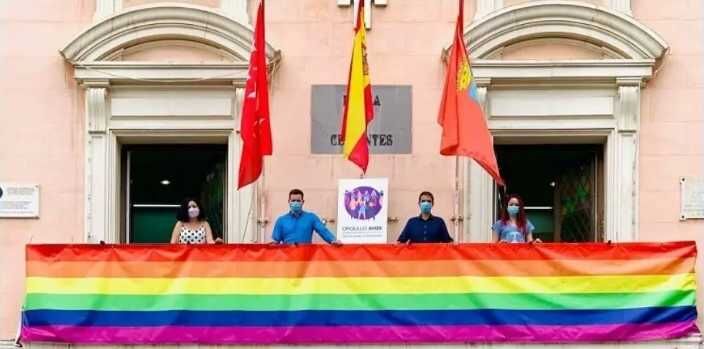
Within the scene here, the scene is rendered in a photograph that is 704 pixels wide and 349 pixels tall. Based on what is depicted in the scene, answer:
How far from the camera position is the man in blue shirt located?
42.9ft

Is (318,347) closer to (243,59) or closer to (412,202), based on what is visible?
(412,202)

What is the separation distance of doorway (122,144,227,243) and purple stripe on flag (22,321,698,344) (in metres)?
2.34

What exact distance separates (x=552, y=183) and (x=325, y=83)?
3.13 metres

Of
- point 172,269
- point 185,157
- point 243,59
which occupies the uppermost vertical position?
point 243,59

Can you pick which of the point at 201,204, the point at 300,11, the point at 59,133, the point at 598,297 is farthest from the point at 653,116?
the point at 59,133

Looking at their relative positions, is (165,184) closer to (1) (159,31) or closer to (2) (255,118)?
(1) (159,31)

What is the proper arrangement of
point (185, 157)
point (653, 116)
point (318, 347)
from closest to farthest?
point (318, 347) → point (653, 116) → point (185, 157)

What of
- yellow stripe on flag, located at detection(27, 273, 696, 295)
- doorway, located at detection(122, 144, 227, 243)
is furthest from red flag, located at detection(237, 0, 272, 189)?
doorway, located at detection(122, 144, 227, 243)

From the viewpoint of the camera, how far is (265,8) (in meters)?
14.0

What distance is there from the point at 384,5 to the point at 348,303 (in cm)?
369

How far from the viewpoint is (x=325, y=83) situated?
14.0 m

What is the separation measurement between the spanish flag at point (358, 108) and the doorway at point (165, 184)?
2079mm

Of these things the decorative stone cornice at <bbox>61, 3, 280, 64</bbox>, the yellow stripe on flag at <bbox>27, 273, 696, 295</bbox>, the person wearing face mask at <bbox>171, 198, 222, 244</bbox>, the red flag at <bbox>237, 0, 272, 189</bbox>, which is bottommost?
the yellow stripe on flag at <bbox>27, 273, 696, 295</bbox>

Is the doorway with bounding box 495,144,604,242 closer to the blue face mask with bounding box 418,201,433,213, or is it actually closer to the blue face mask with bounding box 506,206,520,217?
the blue face mask with bounding box 506,206,520,217
